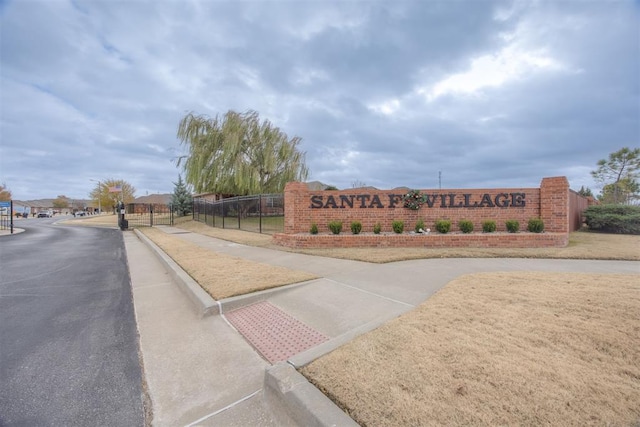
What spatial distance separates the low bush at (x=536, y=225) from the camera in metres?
8.95

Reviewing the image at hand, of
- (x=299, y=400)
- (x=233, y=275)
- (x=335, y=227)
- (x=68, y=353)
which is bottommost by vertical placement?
(x=68, y=353)

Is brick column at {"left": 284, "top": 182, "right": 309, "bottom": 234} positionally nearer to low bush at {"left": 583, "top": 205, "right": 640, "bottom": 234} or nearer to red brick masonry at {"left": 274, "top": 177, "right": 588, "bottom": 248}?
red brick masonry at {"left": 274, "top": 177, "right": 588, "bottom": 248}

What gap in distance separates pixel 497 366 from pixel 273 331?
2.35 meters

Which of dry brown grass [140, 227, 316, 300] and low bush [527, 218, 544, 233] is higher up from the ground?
low bush [527, 218, 544, 233]

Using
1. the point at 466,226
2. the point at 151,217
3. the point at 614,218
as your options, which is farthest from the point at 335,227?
the point at 151,217

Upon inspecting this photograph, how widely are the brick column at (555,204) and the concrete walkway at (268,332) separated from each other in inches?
Answer: 114

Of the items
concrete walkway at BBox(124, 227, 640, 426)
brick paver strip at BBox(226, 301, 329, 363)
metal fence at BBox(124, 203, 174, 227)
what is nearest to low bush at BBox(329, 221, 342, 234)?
concrete walkway at BBox(124, 227, 640, 426)

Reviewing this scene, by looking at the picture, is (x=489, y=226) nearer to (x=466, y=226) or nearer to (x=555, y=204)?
(x=466, y=226)

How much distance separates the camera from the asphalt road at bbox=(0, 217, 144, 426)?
2281 mm

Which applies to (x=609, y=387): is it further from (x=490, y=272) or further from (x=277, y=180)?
(x=277, y=180)

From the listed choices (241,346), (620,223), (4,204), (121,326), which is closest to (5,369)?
(121,326)

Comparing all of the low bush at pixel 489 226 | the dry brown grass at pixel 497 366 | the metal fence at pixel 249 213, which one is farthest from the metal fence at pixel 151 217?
the dry brown grass at pixel 497 366

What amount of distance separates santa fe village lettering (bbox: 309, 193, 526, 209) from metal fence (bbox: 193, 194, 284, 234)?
10.9 feet

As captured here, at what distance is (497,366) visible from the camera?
2381 millimetres
